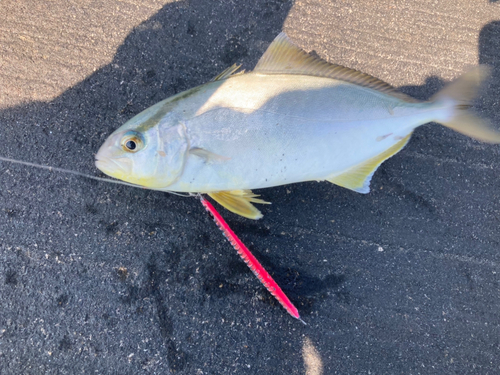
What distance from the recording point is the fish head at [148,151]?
1.45 meters

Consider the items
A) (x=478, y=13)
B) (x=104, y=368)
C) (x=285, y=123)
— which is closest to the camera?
(x=285, y=123)

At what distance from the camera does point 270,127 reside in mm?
1502

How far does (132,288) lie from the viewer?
185 cm

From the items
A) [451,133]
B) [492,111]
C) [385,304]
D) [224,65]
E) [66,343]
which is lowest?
[66,343]

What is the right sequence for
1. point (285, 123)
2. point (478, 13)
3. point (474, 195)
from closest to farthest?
point (285, 123), point (474, 195), point (478, 13)

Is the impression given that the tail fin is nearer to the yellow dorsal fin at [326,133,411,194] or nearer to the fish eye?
the yellow dorsal fin at [326,133,411,194]

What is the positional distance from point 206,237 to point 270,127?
2.68ft

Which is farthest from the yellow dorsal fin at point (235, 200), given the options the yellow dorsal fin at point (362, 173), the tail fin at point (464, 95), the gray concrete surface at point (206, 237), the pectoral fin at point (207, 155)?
the tail fin at point (464, 95)

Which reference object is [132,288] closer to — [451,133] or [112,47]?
[112,47]

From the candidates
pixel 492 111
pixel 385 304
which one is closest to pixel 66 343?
pixel 385 304

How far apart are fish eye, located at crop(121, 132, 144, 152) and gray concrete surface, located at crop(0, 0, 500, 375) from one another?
1.70ft

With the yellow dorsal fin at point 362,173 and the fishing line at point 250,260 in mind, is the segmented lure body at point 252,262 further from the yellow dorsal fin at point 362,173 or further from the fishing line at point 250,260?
the yellow dorsal fin at point 362,173

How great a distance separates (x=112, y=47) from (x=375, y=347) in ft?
8.46

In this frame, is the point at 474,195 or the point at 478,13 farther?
the point at 478,13
